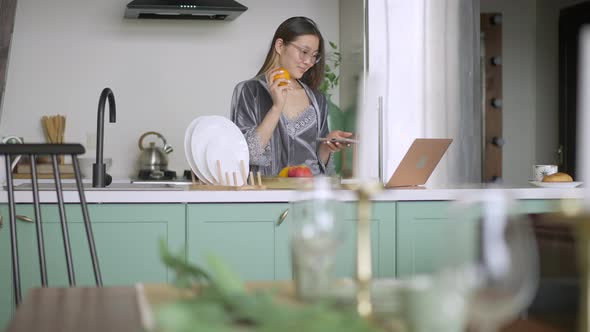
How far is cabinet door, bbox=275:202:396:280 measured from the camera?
2.74 meters

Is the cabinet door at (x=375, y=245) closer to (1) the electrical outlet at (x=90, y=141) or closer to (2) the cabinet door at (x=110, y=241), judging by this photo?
(2) the cabinet door at (x=110, y=241)

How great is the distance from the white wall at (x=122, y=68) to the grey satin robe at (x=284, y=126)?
1245 millimetres

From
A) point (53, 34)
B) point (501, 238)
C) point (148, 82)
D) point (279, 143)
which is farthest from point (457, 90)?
point (501, 238)

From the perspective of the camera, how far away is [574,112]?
6.07 meters

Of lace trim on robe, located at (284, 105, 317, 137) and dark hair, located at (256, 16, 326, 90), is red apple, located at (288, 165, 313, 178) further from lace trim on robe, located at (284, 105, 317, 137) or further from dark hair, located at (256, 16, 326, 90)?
dark hair, located at (256, 16, 326, 90)

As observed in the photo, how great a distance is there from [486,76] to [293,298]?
5.33 meters

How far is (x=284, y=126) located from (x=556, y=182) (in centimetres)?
151

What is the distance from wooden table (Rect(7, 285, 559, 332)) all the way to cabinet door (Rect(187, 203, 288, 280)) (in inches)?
48.1

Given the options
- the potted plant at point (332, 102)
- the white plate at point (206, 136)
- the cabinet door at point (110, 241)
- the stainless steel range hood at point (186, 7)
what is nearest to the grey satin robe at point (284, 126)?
the white plate at point (206, 136)

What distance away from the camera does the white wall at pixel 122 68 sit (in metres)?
5.23

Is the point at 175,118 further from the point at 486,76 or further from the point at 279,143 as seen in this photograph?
the point at 486,76

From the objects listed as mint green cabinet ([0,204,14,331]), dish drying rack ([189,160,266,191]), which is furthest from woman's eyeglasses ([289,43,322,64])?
mint green cabinet ([0,204,14,331])

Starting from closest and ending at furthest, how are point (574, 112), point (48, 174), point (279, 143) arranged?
point (279, 143), point (48, 174), point (574, 112)

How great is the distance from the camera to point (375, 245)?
9.15 ft
